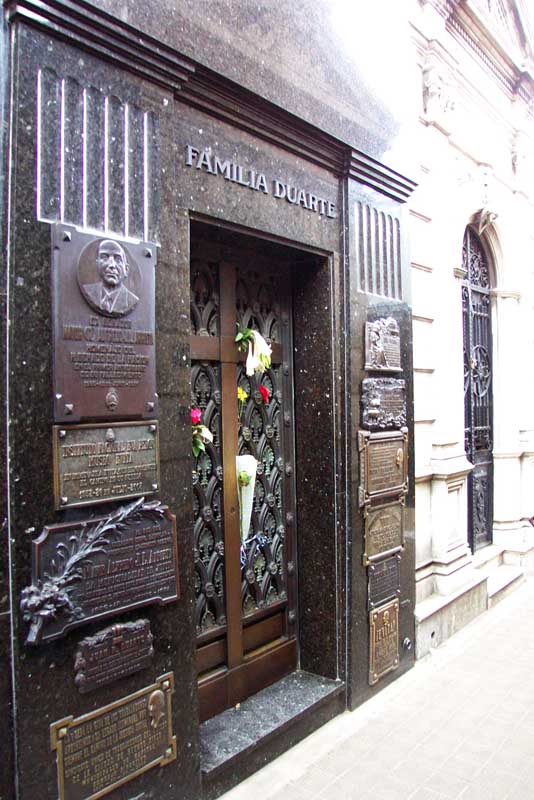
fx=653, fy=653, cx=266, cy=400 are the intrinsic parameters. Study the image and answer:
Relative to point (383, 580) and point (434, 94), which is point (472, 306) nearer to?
point (434, 94)

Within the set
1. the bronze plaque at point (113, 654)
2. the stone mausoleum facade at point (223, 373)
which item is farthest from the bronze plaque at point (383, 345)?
the bronze plaque at point (113, 654)

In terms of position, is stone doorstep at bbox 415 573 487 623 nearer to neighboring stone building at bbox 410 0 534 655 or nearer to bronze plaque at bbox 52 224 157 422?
neighboring stone building at bbox 410 0 534 655

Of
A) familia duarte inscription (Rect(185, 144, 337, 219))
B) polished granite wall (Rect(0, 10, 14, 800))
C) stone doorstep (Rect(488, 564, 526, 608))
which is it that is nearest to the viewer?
polished granite wall (Rect(0, 10, 14, 800))

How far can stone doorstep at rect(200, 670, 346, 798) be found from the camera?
3689 mm

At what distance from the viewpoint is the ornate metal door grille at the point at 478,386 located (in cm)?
756

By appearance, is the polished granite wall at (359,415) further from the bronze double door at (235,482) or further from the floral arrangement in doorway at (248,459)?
the floral arrangement in doorway at (248,459)

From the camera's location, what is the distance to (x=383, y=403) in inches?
199

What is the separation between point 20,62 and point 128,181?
68 centimetres

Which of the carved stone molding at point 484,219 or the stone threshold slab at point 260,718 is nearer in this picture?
the stone threshold slab at point 260,718

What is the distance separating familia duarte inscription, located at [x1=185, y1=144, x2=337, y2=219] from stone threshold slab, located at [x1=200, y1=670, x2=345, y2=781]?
331 centimetres

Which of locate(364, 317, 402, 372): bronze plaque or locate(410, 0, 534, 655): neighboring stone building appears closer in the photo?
locate(364, 317, 402, 372): bronze plaque

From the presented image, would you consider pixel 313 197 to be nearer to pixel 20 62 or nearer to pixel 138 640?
pixel 20 62

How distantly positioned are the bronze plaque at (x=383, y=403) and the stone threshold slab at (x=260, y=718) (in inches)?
75.0

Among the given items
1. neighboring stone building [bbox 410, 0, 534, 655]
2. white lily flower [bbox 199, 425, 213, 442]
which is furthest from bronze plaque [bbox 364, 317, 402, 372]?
white lily flower [bbox 199, 425, 213, 442]
